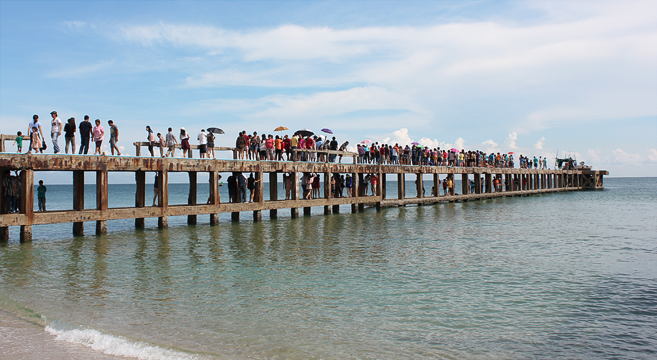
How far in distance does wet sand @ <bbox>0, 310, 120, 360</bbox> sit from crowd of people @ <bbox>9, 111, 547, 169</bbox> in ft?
35.9

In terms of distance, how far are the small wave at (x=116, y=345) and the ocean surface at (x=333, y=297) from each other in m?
0.03

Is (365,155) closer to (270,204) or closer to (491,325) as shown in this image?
(270,204)

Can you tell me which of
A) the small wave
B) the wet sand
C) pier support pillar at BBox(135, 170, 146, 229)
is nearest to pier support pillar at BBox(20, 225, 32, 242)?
pier support pillar at BBox(135, 170, 146, 229)

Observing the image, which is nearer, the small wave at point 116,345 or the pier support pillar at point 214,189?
the small wave at point 116,345

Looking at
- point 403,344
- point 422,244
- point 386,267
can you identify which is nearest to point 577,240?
point 422,244

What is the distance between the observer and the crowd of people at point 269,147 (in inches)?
665

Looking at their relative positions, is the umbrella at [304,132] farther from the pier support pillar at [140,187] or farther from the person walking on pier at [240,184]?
the pier support pillar at [140,187]

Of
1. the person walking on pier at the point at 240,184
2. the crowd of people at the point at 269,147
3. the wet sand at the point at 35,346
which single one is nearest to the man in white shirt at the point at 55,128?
the crowd of people at the point at 269,147

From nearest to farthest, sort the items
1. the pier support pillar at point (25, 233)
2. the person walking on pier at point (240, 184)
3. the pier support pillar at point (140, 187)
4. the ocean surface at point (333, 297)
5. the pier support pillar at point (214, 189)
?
the ocean surface at point (333, 297) → the pier support pillar at point (25, 233) → the pier support pillar at point (140, 187) → the pier support pillar at point (214, 189) → the person walking on pier at point (240, 184)

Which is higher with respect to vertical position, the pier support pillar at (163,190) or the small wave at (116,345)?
the pier support pillar at (163,190)

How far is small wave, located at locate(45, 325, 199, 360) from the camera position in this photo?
6565mm

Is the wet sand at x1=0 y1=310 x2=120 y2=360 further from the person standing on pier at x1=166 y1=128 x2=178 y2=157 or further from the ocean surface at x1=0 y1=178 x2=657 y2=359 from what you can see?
the person standing on pier at x1=166 y1=128 x2=178 y2=157

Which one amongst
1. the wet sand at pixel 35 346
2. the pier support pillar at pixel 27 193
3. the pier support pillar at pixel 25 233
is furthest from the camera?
the pier support pillar at pixel 25 233

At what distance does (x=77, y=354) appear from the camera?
21.7 ft
